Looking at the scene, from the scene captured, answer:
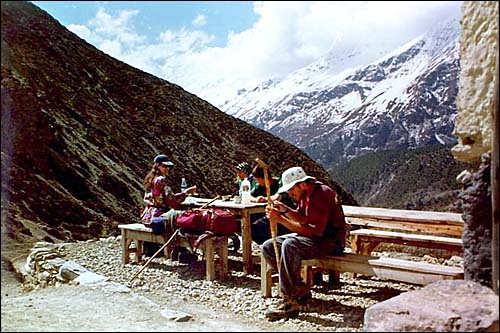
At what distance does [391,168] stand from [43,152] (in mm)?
74293

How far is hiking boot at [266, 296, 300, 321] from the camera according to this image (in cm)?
563

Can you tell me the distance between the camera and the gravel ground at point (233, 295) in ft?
17.9

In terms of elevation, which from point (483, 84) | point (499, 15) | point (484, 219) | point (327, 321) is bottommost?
point (327, 321)

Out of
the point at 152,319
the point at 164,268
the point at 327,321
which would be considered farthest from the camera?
the point at 164,268

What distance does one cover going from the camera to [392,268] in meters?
5.46

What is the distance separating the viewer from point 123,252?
849 centimetres

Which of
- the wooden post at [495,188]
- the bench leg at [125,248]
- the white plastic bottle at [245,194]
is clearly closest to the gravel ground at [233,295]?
the bench leg at [125,248]

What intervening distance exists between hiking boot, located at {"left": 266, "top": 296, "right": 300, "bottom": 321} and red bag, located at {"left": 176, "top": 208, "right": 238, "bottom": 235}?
183cm

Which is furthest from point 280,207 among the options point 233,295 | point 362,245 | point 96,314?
point 362,245

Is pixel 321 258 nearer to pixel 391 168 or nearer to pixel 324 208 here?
pixel 324 208

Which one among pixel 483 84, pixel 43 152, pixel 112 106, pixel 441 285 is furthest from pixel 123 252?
pixel 112 106

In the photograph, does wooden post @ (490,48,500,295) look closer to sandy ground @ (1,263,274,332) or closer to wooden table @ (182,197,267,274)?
sandy ground @ (1,263,274,332)

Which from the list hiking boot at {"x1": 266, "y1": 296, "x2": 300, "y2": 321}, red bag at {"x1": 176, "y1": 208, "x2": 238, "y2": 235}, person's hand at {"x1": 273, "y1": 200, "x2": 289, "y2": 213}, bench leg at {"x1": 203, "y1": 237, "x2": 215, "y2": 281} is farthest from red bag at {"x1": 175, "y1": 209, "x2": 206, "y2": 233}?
hiking boot at {"x1": 266, "y1": 296, "x2": 300, "y2": 321}

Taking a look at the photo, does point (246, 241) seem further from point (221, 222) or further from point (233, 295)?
point (233, 295)
